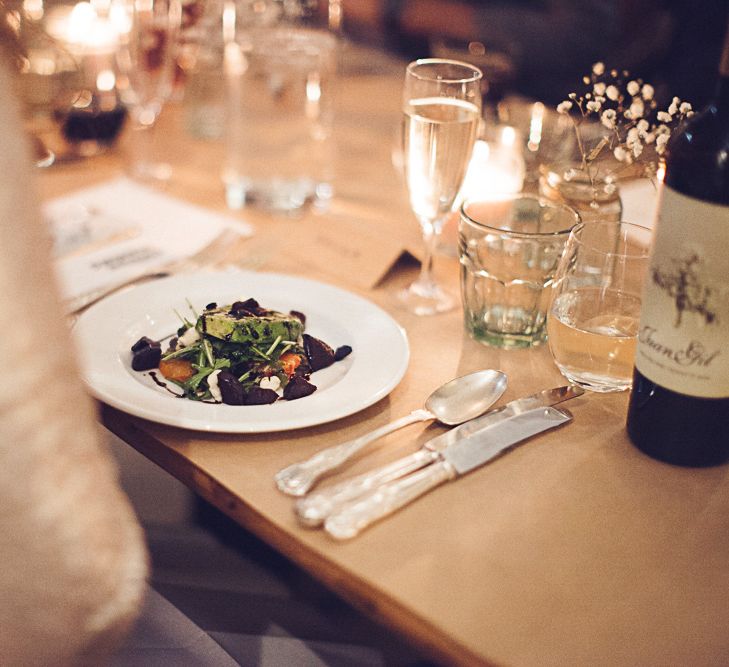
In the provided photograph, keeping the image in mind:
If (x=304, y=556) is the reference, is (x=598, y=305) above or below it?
above

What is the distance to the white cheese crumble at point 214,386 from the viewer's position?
34.7 inches

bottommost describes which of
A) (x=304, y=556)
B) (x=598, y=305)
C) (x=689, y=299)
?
(x=304, y=556)

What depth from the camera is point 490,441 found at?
0.83 m

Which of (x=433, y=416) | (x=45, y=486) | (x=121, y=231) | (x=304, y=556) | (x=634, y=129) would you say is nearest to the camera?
(x=45, y=486)

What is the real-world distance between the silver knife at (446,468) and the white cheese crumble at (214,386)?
22cm

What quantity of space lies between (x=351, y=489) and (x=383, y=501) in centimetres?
3

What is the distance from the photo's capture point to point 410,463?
0.79m

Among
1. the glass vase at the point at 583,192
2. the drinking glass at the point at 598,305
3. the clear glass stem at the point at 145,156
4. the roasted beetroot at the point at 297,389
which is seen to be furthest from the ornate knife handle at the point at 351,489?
the clear glass stem at the point at 145,156

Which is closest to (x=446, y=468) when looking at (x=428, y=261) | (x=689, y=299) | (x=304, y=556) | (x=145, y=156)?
(x=304, y=556)

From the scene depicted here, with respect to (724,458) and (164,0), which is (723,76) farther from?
(164,0)

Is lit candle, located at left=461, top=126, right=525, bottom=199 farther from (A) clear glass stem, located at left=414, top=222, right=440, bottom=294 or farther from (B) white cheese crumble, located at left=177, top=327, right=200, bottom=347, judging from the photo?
A: (B) white cheese crumble, located at left=177, top=327, right=200, bottom=347

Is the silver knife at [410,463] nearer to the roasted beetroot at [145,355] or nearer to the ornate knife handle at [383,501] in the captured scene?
the ornate knife handle at [383,501]

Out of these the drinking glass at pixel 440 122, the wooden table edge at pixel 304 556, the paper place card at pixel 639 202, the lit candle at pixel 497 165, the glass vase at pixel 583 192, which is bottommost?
the wooden table edge at pixel 304 556

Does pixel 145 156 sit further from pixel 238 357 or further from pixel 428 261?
pixel 238 357
